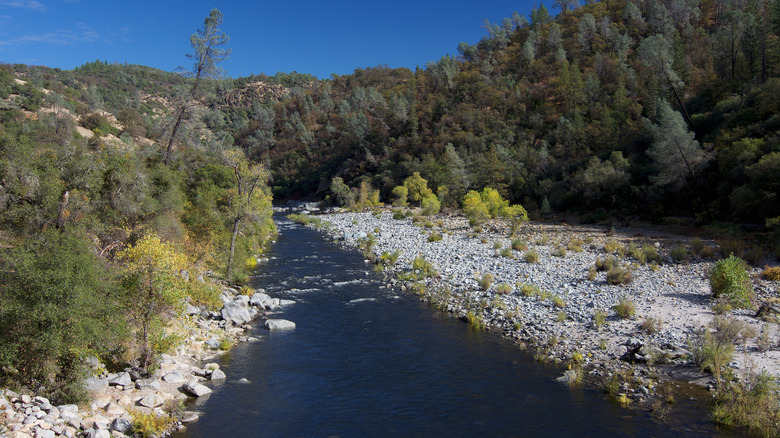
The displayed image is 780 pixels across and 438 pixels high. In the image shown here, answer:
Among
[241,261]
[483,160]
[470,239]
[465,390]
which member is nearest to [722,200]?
[470,239]

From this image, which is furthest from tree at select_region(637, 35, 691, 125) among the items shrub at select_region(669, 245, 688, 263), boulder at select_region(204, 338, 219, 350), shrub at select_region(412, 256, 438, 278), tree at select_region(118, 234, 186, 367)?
tree at select_region(118, 234, 186, 367)

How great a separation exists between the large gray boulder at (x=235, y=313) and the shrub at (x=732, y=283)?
1995cm

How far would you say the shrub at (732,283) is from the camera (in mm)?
15906

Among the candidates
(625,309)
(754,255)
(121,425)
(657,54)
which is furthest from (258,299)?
(657,54)

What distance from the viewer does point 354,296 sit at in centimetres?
2252

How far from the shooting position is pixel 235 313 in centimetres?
1859

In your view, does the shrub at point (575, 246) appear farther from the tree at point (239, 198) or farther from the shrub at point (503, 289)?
the tree at point (239, 198)

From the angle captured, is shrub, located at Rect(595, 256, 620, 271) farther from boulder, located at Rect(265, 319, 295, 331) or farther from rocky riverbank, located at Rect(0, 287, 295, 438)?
rocky riverbank, located at Rect(0, 287, 295, 438)

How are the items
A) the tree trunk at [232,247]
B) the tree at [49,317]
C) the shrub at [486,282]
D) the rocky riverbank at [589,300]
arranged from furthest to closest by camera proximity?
the tree trunk at [232,247] < the shrub at [486,282] < the rocky riverbank at [589,300] < the tree at [49,317]

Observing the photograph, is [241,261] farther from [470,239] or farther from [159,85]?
[159,85]

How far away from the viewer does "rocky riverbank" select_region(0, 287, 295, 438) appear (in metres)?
9.32

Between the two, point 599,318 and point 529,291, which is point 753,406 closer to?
point 599,318

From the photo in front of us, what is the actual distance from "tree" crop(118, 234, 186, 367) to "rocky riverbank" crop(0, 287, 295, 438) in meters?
1.01

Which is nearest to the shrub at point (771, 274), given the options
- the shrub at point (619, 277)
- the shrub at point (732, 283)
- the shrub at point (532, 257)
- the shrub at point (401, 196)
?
the shrub at point (732, 283)
